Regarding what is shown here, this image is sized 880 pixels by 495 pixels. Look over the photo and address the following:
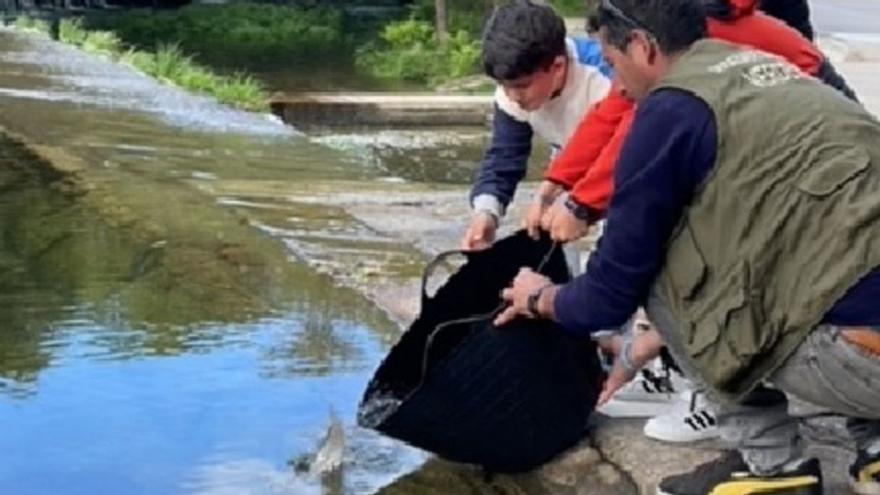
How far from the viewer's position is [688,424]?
4.03 metres

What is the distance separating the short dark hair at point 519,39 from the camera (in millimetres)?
3961

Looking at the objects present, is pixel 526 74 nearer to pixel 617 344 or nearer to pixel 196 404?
pixel 617 344

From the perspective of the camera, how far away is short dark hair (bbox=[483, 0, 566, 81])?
3.96 meters

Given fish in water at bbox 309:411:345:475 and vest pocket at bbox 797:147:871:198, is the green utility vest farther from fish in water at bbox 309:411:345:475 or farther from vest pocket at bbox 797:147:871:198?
fish in water at bbox 309:411:345:475

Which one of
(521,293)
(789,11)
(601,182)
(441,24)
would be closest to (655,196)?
(601,182)

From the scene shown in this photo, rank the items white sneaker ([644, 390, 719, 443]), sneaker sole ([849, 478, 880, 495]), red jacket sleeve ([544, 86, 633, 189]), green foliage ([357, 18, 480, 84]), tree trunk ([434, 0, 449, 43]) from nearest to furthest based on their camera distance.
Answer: sneaker sole ([849, 478, 880, 495]) → red jacket sleeve ([544, 86, 633, 189]) → white sneaker ([644, 390, 719, 443]) → green foliage ([357, 18, 480, 84]) → tree trunk ([434, 0, 449, 43])

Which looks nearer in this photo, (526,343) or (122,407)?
(526,343)

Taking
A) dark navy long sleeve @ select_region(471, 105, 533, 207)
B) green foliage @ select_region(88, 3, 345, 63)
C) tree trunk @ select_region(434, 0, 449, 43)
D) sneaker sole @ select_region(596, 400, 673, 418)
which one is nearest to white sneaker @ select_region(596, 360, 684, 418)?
sneaker sole @ select_region(596, 400, 673, 418)

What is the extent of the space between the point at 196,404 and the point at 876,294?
195 centimetres

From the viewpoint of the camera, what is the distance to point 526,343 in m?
3.87

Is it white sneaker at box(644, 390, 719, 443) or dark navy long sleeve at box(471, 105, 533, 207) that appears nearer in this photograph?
white sneaker at box(644, 390, 719, 443)

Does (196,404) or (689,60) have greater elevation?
(689,60)

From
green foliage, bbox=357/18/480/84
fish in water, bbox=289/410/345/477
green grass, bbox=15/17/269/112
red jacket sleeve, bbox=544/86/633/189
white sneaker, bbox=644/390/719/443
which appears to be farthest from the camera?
green foliage, bbox=357/18/480/84

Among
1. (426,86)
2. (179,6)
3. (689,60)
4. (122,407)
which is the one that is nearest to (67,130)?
(122,407)
